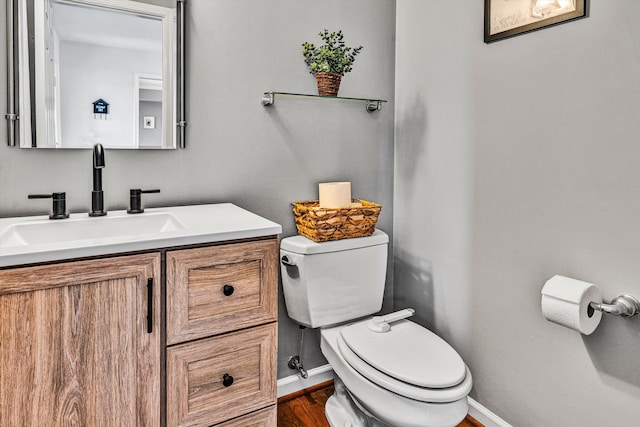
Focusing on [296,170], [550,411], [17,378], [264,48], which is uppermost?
[264,48]

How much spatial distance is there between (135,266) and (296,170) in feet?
2.93

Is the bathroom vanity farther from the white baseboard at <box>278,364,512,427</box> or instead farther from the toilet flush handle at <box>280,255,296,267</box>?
the white baseboard at <box>278,364,512,427</box>

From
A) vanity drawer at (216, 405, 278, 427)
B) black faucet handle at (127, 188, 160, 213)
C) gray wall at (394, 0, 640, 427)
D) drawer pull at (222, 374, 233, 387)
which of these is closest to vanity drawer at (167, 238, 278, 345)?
drawer pull at (222, 374, 233, 387)

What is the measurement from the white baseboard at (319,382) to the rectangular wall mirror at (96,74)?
1.13m

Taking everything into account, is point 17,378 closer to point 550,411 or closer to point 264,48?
point 264,48

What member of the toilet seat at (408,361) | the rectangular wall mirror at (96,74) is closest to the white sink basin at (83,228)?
the rectangular wall mirror at (96,74)

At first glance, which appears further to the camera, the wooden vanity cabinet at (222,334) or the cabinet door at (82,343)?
the wooden vanity cabinet at (222,334)

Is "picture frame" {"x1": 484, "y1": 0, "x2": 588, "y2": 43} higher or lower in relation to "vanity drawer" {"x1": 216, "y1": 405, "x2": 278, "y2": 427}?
higher

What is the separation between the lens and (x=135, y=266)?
1046 millimetres

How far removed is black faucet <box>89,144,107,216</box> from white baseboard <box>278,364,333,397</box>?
105cm

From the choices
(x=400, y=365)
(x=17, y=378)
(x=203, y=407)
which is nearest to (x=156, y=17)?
(x=17, y=378)

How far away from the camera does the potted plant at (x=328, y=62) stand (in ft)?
5.52

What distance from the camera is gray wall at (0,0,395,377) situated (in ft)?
4.61

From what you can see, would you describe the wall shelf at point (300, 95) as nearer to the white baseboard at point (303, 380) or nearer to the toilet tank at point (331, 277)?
the toilet tank at point (331, 277)
